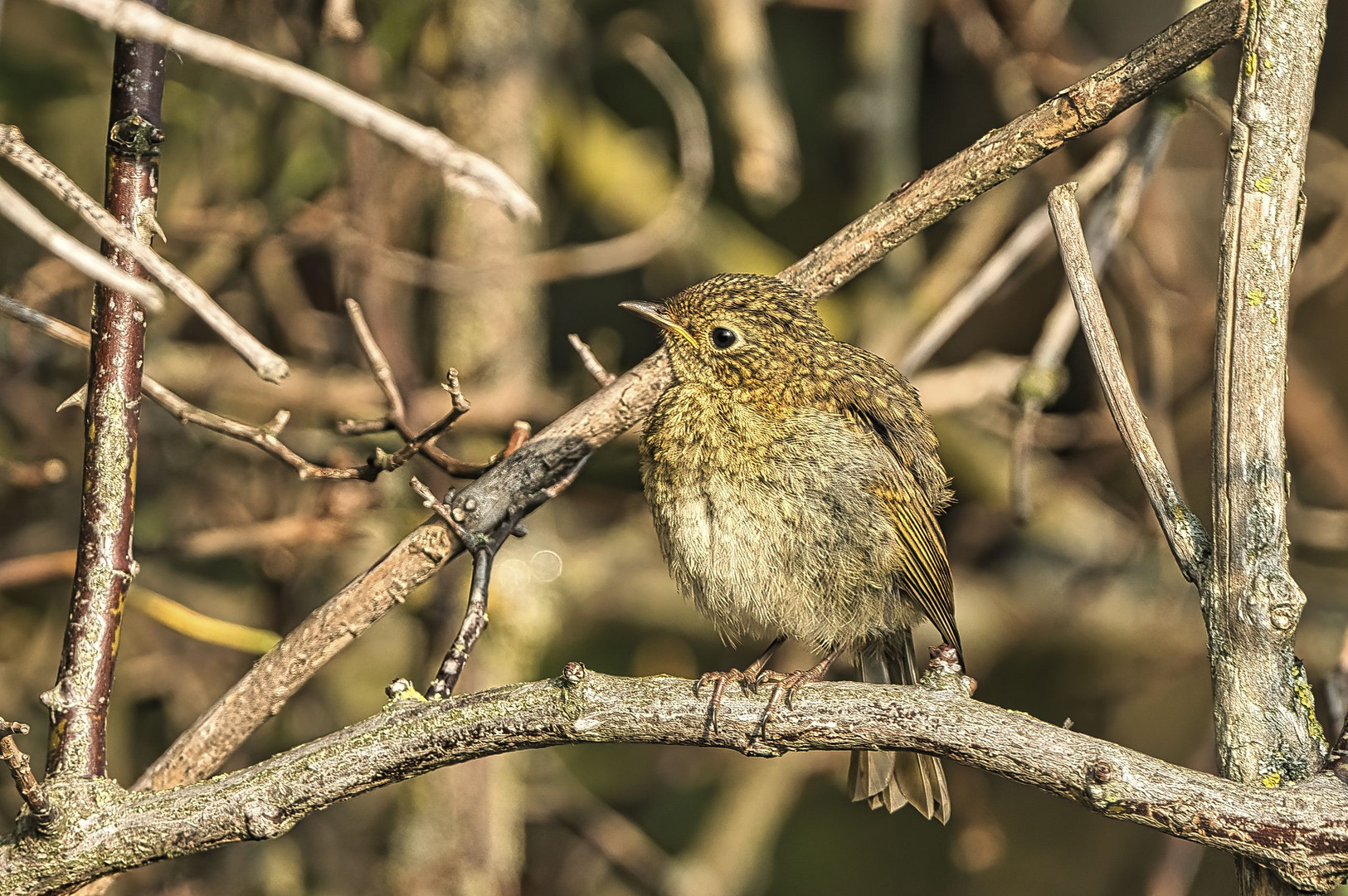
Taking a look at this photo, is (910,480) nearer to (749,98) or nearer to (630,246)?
(630,246)

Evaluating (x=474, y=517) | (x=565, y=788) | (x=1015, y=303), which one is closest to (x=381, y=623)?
(x=565, y=788)

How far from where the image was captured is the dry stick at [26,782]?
180cm

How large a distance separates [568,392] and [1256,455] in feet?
10.1

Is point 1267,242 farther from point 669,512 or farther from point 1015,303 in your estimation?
point 1015,303

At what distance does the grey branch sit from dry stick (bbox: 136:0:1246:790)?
33 cm

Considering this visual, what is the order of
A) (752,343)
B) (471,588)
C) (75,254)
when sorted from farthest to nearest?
1. (752,343)
2. (471,588)
3. (75,254)

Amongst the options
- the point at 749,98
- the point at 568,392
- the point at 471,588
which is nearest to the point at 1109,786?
the point at 471,588

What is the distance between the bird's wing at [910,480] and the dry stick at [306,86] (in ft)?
5.14

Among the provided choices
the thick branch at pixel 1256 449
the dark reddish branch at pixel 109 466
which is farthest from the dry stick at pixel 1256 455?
the dark reddish branch at pixel 109 466

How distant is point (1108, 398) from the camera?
2.11m

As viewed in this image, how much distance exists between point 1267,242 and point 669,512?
4.70 ft

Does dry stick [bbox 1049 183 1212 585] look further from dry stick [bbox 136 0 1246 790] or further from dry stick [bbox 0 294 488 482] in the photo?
dry stick [bbox 0 294 488 482]

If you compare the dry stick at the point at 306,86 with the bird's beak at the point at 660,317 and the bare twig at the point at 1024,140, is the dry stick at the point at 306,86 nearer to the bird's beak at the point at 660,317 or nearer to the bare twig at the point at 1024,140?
the bare twig at the point at 1024,140

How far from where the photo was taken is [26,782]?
72.0 inches
